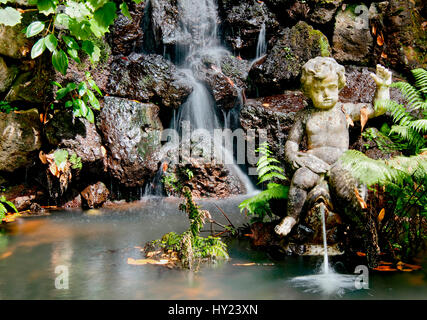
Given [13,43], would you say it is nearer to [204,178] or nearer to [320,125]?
[204,178]

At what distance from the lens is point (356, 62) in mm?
8461

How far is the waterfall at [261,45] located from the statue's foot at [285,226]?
6.27 metres

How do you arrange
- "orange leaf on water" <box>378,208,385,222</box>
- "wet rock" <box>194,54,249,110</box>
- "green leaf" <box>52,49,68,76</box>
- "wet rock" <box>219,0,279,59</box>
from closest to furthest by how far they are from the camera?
"orange leaf on water" <box>378,208,385,222</box>, "green leaf" <box>52,49,68,76</box>, "wet rock" <box>194,54,249,110</box>, "wet rock" <box>219,0,279,59</box>

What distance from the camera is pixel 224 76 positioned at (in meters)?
7.97

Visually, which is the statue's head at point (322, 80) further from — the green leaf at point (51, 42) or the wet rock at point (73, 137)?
the wet rock at point (73, 137)

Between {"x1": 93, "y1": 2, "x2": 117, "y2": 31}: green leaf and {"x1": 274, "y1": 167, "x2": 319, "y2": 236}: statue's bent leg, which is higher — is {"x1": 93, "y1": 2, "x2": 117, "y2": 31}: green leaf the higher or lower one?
the higher one

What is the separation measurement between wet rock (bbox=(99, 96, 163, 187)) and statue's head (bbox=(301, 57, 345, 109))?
12.8ft

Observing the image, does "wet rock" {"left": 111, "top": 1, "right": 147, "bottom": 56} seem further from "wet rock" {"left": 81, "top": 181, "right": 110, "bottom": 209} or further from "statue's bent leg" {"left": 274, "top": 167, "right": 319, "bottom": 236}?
"statue's bent leg" {"left": 274, "top": 167, "right": 319, "bottom": 236}

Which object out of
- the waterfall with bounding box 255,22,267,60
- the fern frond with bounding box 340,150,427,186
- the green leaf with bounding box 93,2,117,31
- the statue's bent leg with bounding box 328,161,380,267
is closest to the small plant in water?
the statue's bent leg with bounding box 328,161,380,267

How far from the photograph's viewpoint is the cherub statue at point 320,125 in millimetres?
3922

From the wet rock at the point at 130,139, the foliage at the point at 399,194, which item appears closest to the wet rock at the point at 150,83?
the wet rock at the point at 130,139

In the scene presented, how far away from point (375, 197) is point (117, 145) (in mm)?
4918

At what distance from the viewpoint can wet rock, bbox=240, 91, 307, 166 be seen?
6.99 m
